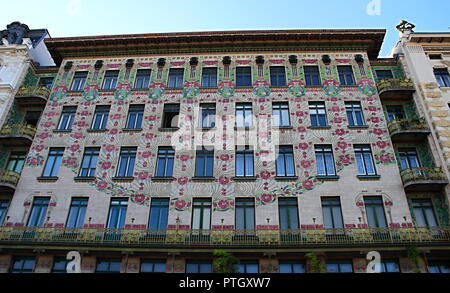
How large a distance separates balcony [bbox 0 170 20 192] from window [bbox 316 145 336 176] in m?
18.1

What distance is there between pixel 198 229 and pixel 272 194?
15.3 ft

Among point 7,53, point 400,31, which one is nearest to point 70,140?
point 7,53

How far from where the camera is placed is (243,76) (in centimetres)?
2545

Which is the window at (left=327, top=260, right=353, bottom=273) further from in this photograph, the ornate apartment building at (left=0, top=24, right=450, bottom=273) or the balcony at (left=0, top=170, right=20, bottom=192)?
the balcony at (left=0, top=170, right=20, bottom=192)

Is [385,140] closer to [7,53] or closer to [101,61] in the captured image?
[101,61]

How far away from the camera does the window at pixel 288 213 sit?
19328 millimetres

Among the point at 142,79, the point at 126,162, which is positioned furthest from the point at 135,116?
the point at 126,162

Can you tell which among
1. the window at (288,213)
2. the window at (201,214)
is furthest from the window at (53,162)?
the window at (288,213)

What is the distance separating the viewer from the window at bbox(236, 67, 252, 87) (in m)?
25.1

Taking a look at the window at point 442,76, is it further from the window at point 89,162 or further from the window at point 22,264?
the window at point 22,264

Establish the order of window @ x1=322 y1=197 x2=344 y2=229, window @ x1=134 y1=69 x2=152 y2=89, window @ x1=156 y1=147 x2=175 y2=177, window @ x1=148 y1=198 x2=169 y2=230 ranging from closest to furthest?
window @ x1=322 y1=197 x2=344 y2=229 < window @ x1=148 y1=198 x2=169 y2=230 < window @ x1=156 y1=147 x2=175 y2=177 < window @ x1=134 y1=69 x2=152 y2=89

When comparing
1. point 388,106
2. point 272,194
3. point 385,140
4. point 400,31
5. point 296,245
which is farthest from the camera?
point 400,31

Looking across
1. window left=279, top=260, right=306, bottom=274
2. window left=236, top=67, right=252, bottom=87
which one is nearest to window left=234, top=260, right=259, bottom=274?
window left=279, top=260, right=306, bottom=274
